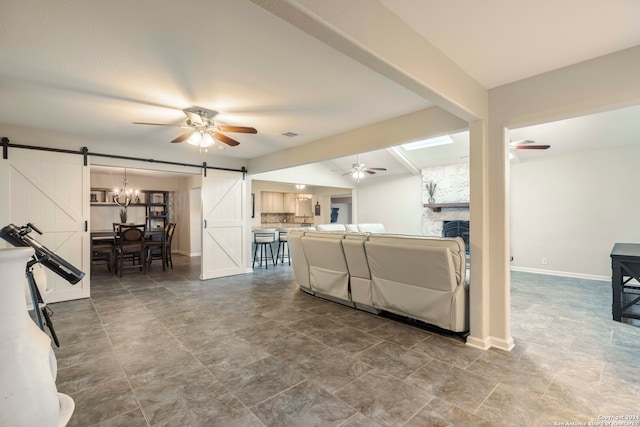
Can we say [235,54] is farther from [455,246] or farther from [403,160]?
[403,160]

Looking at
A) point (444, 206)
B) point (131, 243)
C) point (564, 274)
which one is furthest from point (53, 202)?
point (564, 274)

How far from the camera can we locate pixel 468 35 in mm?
2049

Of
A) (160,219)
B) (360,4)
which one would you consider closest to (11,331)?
(360,4)

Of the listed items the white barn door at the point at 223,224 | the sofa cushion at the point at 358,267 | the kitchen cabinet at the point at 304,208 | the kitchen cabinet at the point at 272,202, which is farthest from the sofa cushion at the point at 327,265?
the kitchen cabinet at the point at 304,208

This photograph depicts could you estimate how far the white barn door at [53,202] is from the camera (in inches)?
159

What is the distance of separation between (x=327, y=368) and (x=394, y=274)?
4.34ft

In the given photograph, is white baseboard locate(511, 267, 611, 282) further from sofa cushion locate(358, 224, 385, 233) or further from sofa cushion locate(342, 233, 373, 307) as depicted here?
sofa cushion locate(342, 233, 373, 307)

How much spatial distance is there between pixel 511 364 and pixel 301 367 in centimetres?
176

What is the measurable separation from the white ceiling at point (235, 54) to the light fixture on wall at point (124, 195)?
4501 millimetres

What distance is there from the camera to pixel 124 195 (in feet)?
26.7

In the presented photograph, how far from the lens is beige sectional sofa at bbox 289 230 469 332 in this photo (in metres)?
2.94

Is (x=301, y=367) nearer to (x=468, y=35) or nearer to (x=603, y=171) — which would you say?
(x=468, y=35)

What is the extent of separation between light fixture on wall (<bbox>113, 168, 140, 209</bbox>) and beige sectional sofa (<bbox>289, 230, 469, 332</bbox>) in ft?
20.2

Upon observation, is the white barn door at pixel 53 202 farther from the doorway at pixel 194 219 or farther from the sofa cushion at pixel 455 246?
the sofa cushion at pixel 455 246
